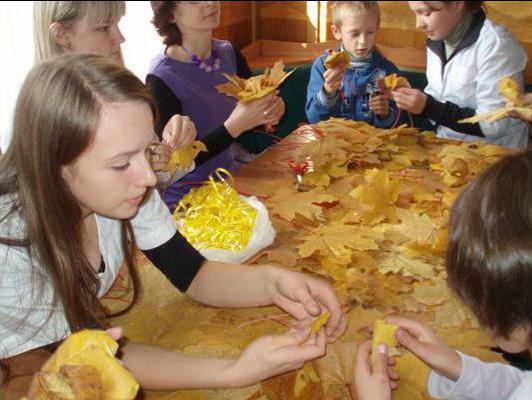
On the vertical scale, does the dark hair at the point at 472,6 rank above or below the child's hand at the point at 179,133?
above

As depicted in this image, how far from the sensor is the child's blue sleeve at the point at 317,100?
2.07 metres

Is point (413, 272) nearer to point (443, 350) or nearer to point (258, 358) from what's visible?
point (443, 350)

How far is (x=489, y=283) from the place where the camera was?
748 mm

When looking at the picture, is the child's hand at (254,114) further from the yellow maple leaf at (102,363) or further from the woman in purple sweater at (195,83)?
the yellow maple leaf at (102,363)

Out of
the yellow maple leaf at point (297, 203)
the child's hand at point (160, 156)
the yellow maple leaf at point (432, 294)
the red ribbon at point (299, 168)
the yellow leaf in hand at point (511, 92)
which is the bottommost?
the yellow maple leaf at point (432, 294)

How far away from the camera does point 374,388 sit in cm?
80

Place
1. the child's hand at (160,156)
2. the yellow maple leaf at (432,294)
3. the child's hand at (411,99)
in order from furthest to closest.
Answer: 1. the child's hand at (411,99)
2. the child's hand at (160,156)
3. the yellow maple leaf at (432,294)

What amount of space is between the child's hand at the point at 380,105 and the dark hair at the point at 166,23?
2.37 feet

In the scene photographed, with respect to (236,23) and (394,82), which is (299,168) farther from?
(236,23)

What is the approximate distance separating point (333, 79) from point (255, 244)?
3.25 ft

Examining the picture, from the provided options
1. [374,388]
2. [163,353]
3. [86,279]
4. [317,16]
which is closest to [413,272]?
[374,388]

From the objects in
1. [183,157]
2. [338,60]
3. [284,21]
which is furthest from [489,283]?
[284,21]

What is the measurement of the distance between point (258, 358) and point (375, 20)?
5.28ft

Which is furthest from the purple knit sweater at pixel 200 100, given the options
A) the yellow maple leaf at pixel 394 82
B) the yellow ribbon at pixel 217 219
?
the yellow maple leaf at pixel 394 82
